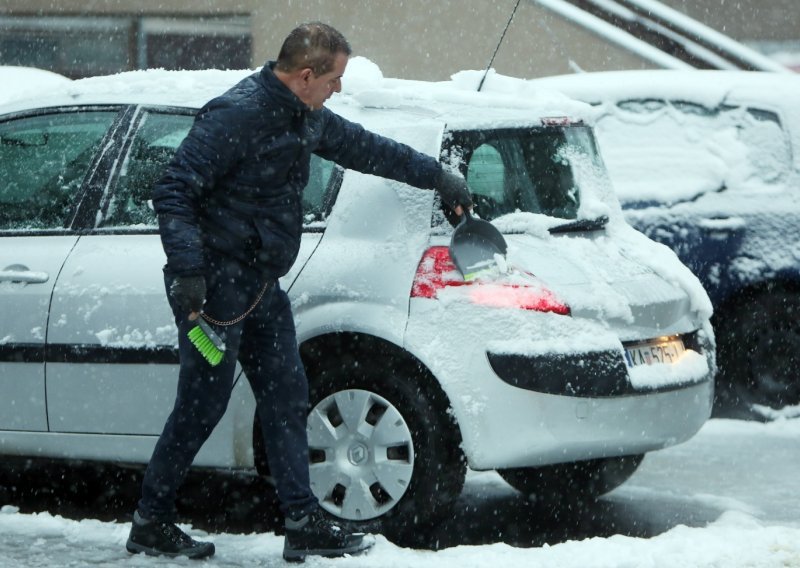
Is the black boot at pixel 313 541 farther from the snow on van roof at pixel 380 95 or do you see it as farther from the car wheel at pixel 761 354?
the car wheel at pixel 761 354

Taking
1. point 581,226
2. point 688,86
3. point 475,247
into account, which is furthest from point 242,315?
point 688,86

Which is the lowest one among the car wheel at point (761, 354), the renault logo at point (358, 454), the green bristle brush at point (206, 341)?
the car wheel at point (761, 354)

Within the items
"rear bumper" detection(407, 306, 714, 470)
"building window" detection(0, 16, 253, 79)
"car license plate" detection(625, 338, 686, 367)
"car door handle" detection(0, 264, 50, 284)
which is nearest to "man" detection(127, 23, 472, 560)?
"rear bumper" detection(407, 306, 714, 470)

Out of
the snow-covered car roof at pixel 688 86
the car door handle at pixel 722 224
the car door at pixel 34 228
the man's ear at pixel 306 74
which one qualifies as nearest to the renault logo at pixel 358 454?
the car door at pixel 34 228

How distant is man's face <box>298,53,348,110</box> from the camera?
5184 mm

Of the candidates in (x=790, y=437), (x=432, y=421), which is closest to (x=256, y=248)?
(x=432, y=421)

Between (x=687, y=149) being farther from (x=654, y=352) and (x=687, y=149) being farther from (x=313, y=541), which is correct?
(x=313, y=541)

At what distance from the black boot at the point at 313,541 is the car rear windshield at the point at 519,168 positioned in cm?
122

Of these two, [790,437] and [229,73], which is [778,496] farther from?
[229,73]

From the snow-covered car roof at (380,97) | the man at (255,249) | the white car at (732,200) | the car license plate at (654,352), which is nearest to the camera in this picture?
the man at (255,249)

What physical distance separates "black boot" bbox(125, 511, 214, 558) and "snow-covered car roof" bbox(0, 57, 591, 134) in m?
1.60

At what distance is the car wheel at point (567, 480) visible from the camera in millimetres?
6637

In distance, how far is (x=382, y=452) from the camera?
564 centimetres

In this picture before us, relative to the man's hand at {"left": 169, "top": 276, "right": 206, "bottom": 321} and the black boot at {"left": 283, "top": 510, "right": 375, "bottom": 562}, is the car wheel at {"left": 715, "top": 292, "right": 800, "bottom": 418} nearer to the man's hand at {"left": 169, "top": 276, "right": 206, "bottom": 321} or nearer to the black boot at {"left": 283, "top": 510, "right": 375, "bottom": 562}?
the black boot at {"left": 283, "top": 510, "right": 375, "bottom": 562}
